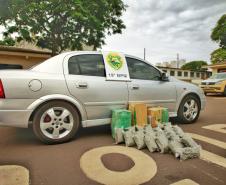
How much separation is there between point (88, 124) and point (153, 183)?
171 centimetres

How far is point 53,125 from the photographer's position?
3217 mm

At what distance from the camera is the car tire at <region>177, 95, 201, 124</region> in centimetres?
457

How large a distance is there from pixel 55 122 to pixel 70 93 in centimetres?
53

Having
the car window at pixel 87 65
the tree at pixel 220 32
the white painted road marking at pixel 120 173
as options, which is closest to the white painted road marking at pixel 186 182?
the white painted road marking at pixel 120 173

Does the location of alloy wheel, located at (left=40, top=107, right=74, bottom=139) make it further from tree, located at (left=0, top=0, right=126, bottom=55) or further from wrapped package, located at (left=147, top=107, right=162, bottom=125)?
tree, located at (left=0, top=0, right=126, bottom=55)

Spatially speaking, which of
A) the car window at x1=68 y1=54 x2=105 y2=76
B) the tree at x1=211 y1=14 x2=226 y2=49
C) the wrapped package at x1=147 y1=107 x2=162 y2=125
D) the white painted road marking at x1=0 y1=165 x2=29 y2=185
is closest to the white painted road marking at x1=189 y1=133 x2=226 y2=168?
the wrapped package at x1=147 y1=107 x2=162 y2=125

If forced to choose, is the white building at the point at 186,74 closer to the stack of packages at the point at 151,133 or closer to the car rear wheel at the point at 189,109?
the car rear wheel at the point at 189,109

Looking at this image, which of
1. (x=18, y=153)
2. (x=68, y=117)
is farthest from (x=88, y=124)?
(x=18, y=153)

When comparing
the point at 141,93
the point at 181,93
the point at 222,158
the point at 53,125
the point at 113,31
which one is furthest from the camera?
the point at 113,31

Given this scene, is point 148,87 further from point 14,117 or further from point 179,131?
point 14,117

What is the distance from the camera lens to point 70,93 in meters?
3.33

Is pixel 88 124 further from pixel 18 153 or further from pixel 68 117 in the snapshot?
pixel 18 153

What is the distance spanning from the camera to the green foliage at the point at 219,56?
99.3ft

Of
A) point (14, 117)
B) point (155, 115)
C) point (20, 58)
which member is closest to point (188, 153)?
point (155, 115)
